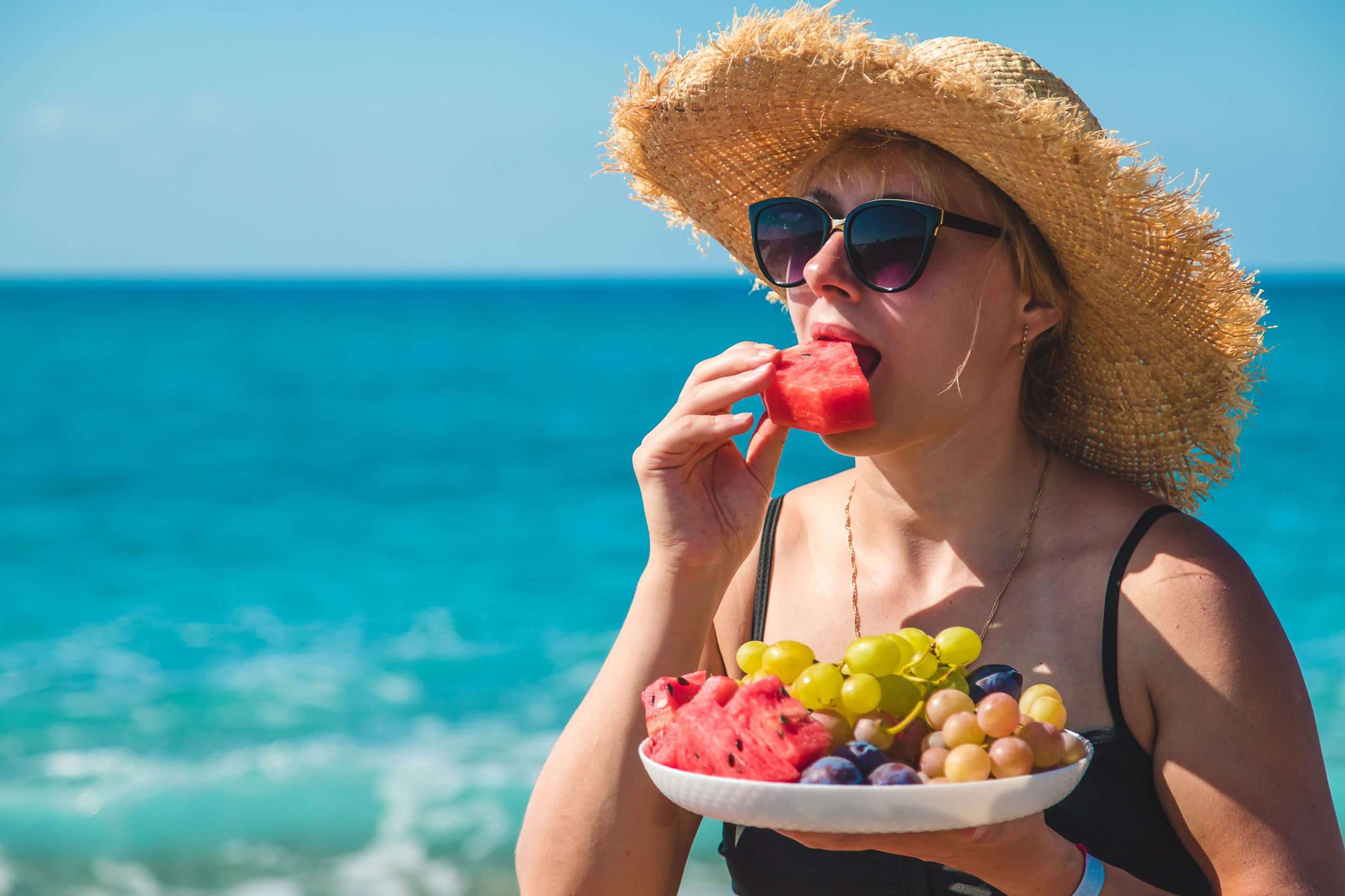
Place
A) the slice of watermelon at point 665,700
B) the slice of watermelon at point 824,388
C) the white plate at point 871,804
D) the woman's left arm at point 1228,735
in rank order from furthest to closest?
the slice of watermelon at point 824,388
the woman's left arm at point 1228,735
the slice of watermelon at point 665,700
the white plate at point 871,804

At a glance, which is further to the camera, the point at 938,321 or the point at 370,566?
the point at 370,566

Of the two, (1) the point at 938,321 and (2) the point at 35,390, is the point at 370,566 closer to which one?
(1) the point at 938,321

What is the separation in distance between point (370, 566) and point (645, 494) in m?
12.8

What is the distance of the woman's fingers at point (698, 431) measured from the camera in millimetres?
2393

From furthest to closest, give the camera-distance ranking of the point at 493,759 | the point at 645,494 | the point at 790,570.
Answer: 1. the point at 493,759
2. the point at 790,570
3. the point at 645,494

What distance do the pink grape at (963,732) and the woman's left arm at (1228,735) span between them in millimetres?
576

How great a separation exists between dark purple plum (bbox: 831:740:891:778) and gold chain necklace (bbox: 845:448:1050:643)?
870mm

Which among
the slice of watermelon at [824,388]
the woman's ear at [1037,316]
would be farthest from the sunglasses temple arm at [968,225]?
the slice of watermelon at [824,388]

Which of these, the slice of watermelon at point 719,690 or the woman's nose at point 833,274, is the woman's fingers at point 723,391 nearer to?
the woman's nose at point 833,274

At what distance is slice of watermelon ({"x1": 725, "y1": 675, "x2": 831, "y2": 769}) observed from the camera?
169 centimetres

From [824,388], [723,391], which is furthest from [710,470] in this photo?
[824,388]

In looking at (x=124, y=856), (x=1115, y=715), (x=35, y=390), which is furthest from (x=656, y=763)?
(x=35, y=390)

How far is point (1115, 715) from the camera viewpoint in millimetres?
2352

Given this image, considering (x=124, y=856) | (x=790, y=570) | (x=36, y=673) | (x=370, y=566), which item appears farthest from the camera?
(x=370, y=566)
